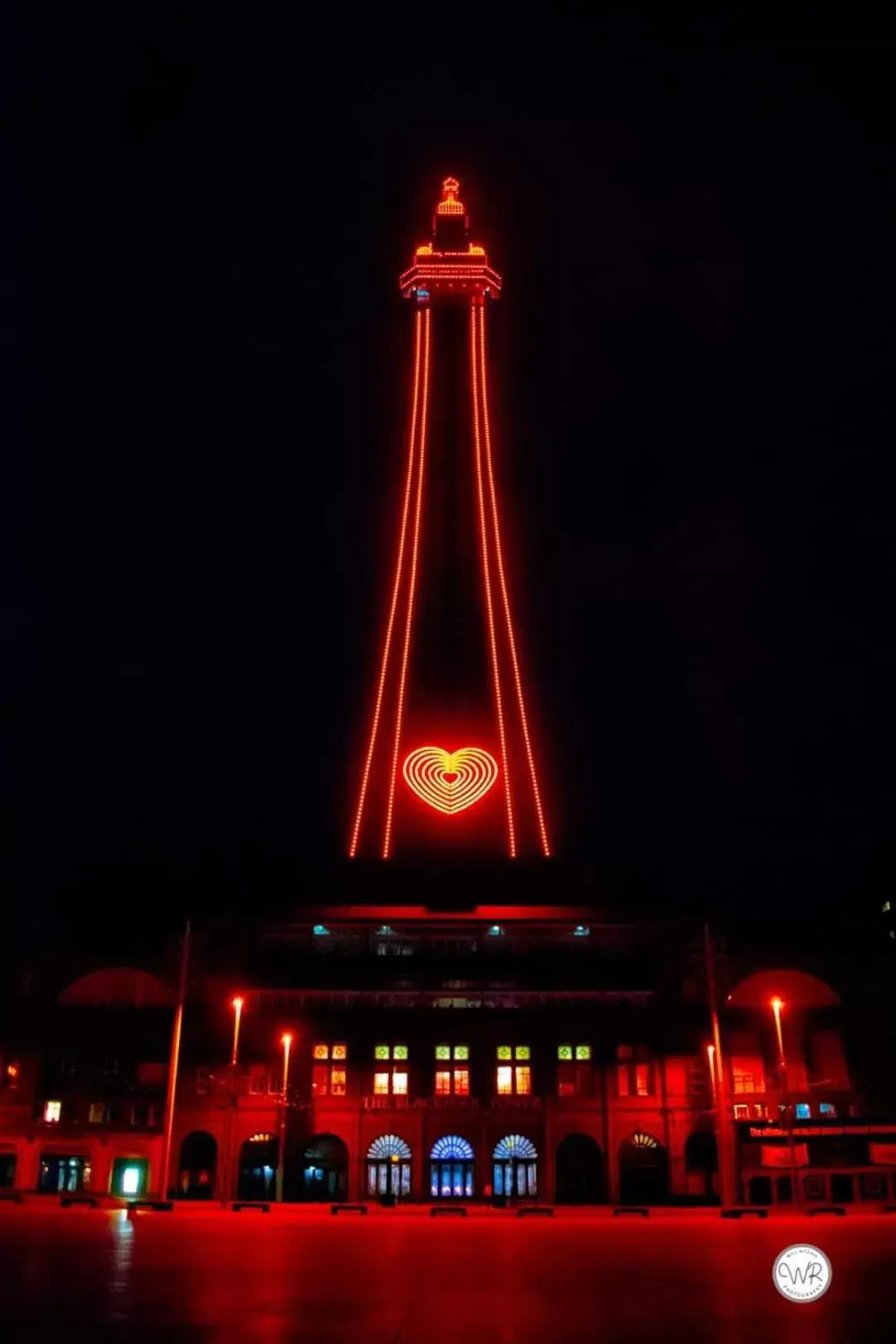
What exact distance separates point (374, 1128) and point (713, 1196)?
15389mm

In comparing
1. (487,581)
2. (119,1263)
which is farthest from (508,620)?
(119,1263)

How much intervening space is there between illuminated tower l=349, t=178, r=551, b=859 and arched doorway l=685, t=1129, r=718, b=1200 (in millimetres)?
20566

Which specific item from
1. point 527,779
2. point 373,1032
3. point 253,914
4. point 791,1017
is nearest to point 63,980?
point 253,914

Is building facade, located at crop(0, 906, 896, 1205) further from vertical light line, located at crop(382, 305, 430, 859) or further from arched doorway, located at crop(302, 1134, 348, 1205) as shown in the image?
vertical light line, located at crop(382, 305, 430, 859)

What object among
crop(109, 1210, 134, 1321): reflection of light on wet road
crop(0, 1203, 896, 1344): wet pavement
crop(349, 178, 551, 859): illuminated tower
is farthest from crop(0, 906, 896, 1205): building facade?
crop(0, 1203, 896, 1344): wet pavement

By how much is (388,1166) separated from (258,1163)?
597 cm

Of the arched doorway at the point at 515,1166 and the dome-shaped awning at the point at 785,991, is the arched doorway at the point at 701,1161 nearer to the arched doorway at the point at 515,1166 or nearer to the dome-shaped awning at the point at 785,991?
the dome-shaped awning at the point at 785,991

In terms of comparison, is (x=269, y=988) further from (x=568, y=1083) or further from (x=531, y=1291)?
(x=531, y=1291)

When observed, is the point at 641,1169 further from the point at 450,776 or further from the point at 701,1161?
the point at 450,776

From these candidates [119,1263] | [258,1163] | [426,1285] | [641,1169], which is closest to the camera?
[426,1285]

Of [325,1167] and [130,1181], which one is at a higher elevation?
[325,1167]

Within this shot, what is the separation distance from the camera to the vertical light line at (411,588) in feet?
228

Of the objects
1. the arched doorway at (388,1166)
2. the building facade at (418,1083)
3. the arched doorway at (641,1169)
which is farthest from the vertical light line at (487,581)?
the arched doorway at (388,1166)

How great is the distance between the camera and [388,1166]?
51719 mm
